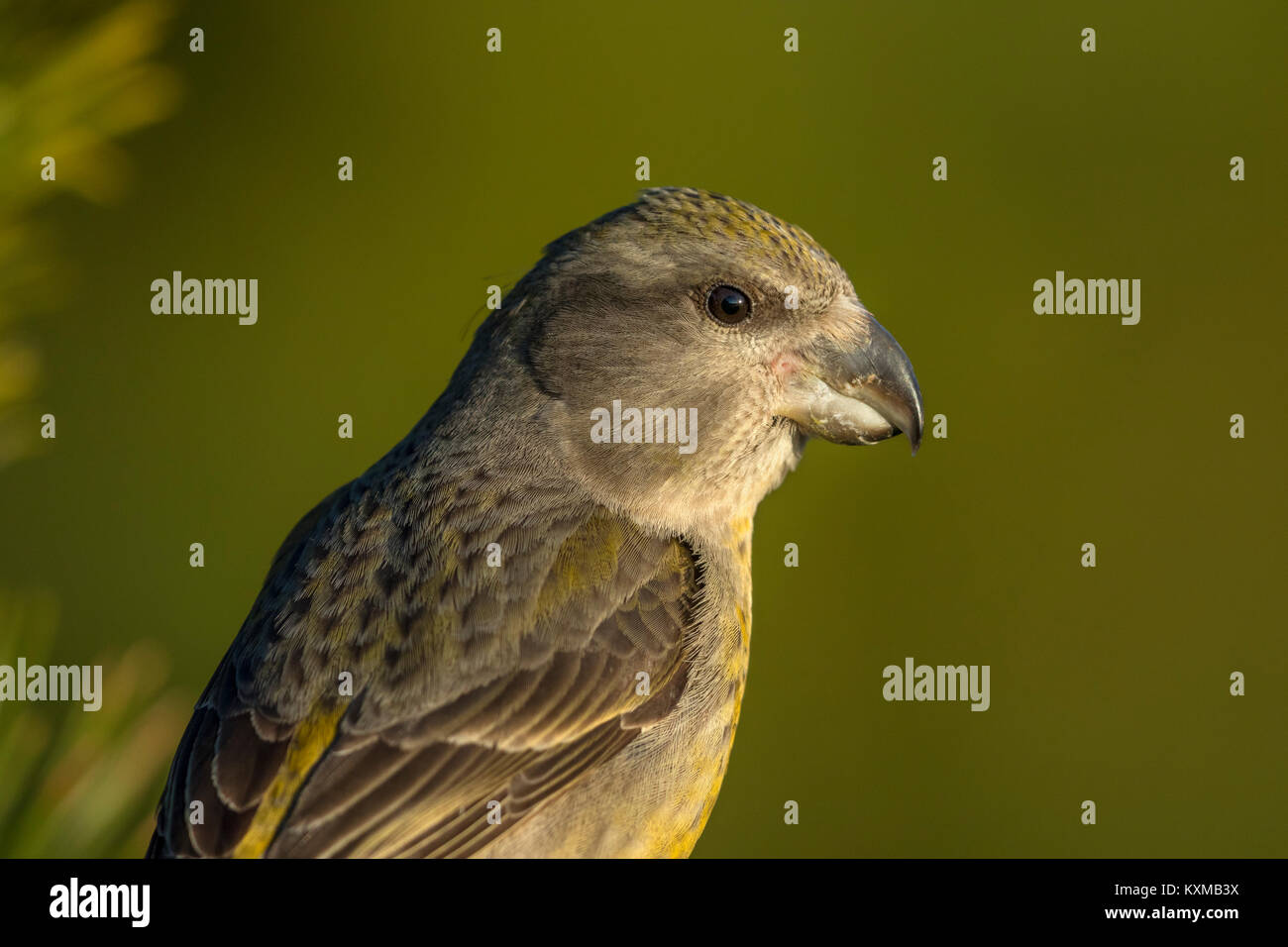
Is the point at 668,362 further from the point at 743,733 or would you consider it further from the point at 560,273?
the point at 743,733

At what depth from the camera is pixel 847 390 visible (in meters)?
4.04

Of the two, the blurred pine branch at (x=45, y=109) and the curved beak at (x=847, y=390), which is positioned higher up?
the blurred pine branch at (x=45, y=109)

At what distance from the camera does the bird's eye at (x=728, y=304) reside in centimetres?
401

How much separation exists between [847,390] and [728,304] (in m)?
0.45

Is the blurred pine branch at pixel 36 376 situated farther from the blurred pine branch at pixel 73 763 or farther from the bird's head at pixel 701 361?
the bird's head at pixel 701 361

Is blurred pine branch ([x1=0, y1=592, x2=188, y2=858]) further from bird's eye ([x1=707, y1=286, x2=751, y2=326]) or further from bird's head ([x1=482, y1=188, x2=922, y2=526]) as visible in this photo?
bird's eye ([x1=707, y1=286, x2=751, y2=326])

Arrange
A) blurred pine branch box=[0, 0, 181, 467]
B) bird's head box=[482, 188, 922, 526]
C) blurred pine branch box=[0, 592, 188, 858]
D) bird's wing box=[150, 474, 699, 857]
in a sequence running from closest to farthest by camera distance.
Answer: blurred pine branch box=[0, 592, 188, 858] < blurred pine branch box=[0, 0, 181, 467] < bird's wing box=[150, 474, 699, 857] < bird's head box=[482, 188, 922, 526]

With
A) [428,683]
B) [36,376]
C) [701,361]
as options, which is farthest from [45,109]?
[701,361]

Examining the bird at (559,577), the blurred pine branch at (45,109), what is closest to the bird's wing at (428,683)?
the bird at (559,577)

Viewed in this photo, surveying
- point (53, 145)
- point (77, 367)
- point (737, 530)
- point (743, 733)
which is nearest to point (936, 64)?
point (743, 733)

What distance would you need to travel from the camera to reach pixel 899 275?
23.2ft

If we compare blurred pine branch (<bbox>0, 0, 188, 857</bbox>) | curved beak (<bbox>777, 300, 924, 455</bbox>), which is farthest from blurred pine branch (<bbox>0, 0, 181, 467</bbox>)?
curved beak (<bbox>777, 300, 924, 455</bbox>)

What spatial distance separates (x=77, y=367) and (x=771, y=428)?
4.65 metres

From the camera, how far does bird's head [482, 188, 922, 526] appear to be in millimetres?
3975
